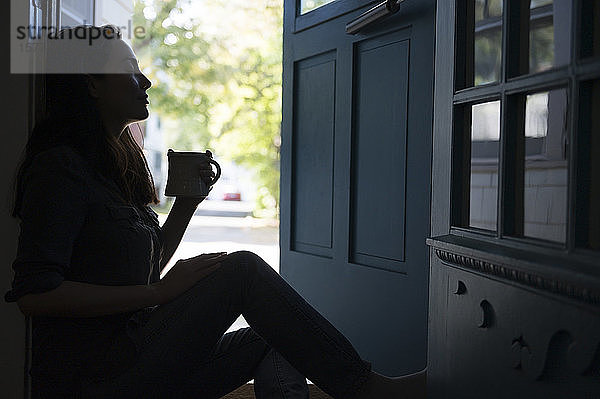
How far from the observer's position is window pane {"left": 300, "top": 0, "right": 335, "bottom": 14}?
2.37 m

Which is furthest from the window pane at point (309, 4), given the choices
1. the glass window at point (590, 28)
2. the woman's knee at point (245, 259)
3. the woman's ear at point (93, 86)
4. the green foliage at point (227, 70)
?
the green foliage at point (227, 70)

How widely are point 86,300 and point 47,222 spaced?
6.2 inches

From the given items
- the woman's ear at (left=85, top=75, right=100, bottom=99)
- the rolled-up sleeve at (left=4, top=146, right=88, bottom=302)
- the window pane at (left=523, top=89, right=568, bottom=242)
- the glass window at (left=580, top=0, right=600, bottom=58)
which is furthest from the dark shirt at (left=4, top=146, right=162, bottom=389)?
the glass window at (left=580, top=0, right=600, bottom=58)

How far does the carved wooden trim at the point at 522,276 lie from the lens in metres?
0.78

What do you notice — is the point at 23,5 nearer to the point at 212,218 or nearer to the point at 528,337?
the point at 528,337

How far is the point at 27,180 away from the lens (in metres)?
1.34

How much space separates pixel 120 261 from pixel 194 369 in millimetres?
277

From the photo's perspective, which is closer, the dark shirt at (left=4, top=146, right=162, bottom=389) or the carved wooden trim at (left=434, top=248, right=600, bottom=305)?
the carved wooden trim at (left=434, top=248, right=600, bottom=305)

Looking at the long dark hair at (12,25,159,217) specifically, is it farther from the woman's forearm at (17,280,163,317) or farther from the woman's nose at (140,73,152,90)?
the woman's forearm at (17,280,163,317)

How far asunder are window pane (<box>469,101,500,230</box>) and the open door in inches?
26.1

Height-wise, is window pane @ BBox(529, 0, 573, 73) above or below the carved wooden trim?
above

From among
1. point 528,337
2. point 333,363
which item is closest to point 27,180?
point 333,363

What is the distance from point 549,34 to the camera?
909 mm

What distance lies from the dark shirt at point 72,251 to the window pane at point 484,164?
672 mm
